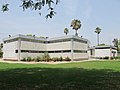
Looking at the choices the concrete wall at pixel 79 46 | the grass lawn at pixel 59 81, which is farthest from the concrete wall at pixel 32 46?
the grass lawn at pixel 59 81

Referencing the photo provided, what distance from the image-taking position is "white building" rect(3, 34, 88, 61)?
5545cm

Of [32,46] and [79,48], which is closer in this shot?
[32,46]

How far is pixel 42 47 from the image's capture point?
61.8 metres

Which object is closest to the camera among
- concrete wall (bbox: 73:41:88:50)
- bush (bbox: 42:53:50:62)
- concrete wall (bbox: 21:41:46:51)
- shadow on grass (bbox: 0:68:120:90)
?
shadow on grass (bbox: 0:68:120:90)

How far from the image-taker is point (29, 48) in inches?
2245

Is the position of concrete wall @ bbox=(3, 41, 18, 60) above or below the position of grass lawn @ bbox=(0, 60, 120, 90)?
above

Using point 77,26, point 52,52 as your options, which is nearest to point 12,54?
point 52,52

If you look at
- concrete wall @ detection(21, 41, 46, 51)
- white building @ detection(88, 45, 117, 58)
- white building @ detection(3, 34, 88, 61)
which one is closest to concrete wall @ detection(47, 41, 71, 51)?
white building @ detection(3, 34, 88, 61)

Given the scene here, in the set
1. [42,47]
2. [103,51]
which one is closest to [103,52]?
[103,51]

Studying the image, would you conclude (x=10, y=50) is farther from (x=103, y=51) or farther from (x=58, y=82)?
(x=58, y=82)

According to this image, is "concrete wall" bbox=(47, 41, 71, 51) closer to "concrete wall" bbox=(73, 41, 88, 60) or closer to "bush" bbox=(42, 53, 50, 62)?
"concrete wall" bbox=(73, 41, 88, 60)

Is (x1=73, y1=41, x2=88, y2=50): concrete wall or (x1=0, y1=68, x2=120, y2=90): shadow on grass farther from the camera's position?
(x1=73, y1=41, x2=88, y2=50): concrete wall

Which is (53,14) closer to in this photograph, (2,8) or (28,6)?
(28,6)

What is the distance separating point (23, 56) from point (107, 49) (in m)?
40.1
